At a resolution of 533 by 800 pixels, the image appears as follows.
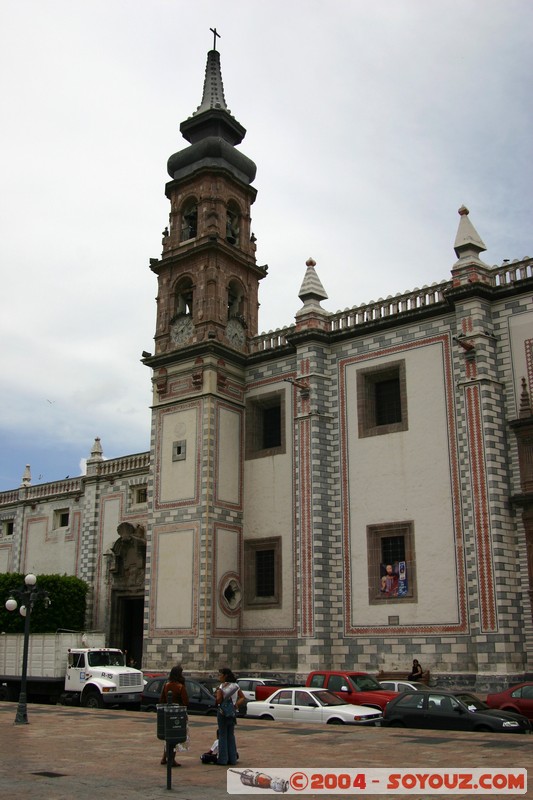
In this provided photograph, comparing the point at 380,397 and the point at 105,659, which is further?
the point at 380,397

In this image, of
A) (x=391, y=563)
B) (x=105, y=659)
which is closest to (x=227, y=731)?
(x=391, y=563)

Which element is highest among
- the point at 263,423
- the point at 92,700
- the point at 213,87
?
the point at 213,87

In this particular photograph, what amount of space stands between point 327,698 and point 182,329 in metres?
18.8

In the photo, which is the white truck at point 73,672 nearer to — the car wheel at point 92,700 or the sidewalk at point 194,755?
the car wheel at point 92,700

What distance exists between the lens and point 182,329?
36281 mm

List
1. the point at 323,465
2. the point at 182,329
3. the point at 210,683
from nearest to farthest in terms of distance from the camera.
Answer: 1. the point at 210,683
2. the point at 323,465
3. the point at 182,329

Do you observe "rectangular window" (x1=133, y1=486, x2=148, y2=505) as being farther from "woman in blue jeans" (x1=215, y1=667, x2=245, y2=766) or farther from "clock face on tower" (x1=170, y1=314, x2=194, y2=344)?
"woman in blue jeans" (x1=215, y1=667, x2=245, y2=766)

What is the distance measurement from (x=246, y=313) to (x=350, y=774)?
26510 millimetres

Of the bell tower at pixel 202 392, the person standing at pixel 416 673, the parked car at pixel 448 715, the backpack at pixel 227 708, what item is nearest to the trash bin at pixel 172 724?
the backpack at pixel 227 708

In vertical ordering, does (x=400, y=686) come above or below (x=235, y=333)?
below

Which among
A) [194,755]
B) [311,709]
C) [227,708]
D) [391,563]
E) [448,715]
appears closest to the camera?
[227,708]

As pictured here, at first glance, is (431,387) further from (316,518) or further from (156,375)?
(156,375)

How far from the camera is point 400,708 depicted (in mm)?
19734

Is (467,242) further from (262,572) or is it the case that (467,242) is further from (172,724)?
(172,724)
